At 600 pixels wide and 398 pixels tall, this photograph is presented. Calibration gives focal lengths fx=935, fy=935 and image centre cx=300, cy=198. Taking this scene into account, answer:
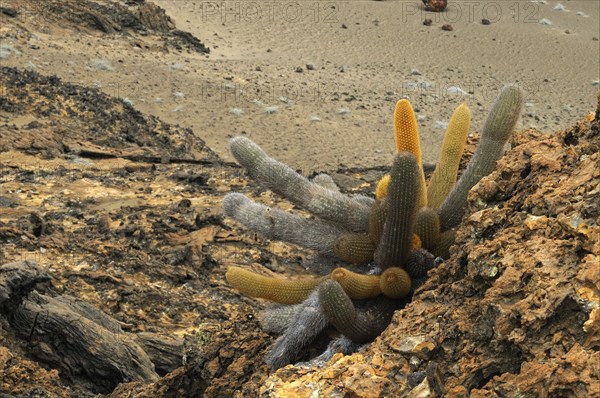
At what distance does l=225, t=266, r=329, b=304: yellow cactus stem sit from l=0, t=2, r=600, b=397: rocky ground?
12cm

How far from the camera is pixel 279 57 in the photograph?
16.7 m

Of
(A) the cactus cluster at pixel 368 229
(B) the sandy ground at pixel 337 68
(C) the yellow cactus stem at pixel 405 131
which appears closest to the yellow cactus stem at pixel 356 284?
(A) the cactus cluster at pixel 368 229

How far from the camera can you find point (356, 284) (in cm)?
279

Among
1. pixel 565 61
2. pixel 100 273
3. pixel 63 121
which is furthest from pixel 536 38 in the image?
pixel 100 273

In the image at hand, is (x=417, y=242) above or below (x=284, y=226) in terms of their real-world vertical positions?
above

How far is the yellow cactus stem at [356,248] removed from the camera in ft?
10.8

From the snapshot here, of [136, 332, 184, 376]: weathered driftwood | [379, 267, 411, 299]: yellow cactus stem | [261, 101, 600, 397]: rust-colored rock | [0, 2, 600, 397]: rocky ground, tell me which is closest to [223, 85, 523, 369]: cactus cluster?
[379, 267, 411, 299]: yellow cactus stem

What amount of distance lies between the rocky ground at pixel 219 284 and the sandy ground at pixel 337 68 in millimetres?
2996

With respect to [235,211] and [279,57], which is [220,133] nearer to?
[279,57]

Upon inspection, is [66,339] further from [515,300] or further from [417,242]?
[515,300]

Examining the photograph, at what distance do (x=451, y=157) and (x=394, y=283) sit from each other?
2.84 ft

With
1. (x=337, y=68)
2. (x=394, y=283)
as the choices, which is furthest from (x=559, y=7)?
(x=394, y=283)

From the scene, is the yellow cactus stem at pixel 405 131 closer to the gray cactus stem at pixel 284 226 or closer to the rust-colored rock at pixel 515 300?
the gray cactus stem at pixel 284 226

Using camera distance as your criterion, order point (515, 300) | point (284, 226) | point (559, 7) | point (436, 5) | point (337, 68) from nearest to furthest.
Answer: point (515, 300)
point (284, 226)
point (337, 68)
point (436, 5)
point (559, 7)
